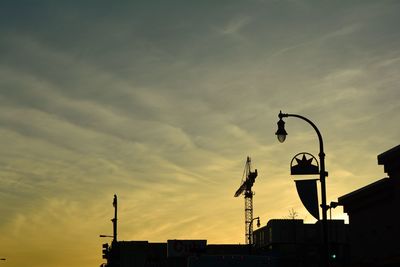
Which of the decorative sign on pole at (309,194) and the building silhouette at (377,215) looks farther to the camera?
the building silhouette at (377,215)

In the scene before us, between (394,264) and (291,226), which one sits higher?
(291,226)

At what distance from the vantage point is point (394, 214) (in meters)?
31.9

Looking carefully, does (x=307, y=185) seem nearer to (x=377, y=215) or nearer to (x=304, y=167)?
(x=304, y=167)

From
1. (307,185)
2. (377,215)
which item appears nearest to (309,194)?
(307,185)

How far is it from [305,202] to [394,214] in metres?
10.5

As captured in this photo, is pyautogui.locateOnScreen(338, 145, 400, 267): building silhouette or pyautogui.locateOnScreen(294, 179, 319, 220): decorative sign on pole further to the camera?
pyautogui.locateOnScreen(338, 145, 400, 267): building silhouette

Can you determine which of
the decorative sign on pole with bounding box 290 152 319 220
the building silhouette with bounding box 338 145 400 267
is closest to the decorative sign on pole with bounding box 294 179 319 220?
the decorative sign on pole with bounding box 290 152 319 220

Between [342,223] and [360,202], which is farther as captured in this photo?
[342,223]

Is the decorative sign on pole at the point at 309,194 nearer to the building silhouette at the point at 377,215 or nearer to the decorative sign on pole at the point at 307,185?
the decorative sign on pole at the point at 307,185

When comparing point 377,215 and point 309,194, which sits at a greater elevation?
point 377,215

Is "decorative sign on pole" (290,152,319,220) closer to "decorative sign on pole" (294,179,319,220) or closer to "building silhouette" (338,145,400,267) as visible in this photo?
"decorative sign on pole" (294,179,319,220)

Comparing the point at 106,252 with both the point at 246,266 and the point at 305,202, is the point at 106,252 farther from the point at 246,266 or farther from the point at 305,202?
the point at 305,202

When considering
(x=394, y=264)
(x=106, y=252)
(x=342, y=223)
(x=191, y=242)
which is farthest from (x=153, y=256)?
(x=394, y=264)

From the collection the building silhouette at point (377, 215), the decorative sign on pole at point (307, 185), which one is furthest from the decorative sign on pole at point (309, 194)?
the building silhouette at point (377, 215)
